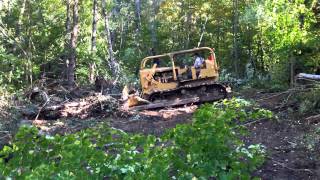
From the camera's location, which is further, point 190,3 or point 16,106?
point 190,3

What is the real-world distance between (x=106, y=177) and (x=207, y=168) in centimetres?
69

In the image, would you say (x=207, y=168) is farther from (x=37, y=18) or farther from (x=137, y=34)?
(x=137, y=34)

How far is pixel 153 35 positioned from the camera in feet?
94.4

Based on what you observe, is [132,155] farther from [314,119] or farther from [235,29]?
[235,29]

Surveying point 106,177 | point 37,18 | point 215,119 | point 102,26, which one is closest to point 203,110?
point 215,119

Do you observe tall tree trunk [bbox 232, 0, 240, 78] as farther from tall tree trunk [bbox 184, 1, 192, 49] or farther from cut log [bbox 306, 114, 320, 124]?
cut log [bbox 306, 114, 320, 124]

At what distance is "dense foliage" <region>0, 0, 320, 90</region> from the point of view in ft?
45.4

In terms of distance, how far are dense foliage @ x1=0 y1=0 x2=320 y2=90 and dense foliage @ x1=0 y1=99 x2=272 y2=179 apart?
10.6 metres

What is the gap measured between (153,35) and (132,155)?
1033 inches

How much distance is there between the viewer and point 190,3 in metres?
27.3

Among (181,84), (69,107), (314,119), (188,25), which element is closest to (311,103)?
(314,119)

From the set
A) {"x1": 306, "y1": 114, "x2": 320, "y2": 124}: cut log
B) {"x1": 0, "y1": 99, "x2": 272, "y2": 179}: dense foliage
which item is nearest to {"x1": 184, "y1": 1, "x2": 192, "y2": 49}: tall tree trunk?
{"x1": 306, "y1": 114, "x2": 320, "y2": 124}: cut log

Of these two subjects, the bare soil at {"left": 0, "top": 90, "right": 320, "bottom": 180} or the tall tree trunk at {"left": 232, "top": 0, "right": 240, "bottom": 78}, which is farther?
the tall tree trunk at {"left": 232, "top": 0, "right": 240, "bottom": 78}

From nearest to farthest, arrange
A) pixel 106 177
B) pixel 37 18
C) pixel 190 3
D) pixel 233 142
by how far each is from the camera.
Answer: pixel 106 177
pixel 233 142
pixel 37 18
pixel 190 3
